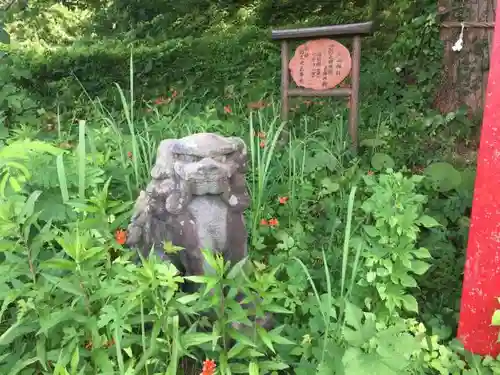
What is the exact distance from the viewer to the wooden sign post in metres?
3.38

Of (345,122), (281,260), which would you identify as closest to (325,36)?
(345,122)

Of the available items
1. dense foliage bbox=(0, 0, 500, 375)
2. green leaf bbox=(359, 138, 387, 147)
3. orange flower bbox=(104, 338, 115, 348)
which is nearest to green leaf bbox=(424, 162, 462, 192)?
dense foliage bbox=(0, 0, 500, 375)

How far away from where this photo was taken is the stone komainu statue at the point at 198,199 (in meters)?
1.62

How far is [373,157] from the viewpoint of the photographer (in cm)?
308

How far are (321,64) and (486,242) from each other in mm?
2175

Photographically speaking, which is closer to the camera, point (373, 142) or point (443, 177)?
point (443, 177)

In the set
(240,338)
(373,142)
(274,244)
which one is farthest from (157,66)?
(240,338)

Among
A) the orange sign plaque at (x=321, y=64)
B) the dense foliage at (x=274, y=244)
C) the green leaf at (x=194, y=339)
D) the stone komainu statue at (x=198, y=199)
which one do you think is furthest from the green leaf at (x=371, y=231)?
the orange sign plaque at (x=321, y=64)

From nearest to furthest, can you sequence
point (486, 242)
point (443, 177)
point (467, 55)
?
1. point (486, 242)
2. point (443, 177)
3. point (467, 55)

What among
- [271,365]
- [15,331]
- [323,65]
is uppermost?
[323,65]

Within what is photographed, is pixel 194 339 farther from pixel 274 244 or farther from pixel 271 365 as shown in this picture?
pixel 274 244

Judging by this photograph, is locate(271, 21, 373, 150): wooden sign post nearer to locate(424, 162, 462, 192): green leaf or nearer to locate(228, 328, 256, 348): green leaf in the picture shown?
locate(424, 162, 462, 192): green leaf

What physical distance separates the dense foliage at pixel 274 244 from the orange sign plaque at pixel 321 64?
1.19 ft

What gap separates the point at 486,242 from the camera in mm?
1614
